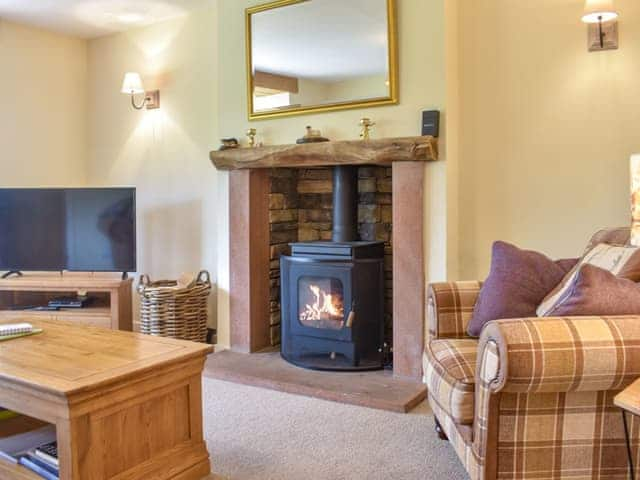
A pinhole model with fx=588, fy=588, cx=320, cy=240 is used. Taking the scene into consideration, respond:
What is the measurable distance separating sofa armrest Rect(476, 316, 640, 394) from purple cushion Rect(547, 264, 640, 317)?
0.29 ft

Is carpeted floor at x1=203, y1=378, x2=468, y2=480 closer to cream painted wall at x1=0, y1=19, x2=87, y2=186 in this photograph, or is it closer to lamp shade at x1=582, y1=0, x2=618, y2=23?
lamp shade at x1=582, y1=0, x2=618, y2=23

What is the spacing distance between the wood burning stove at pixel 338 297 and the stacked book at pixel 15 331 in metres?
1.47

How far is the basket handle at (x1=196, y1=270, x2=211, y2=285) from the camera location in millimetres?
4109

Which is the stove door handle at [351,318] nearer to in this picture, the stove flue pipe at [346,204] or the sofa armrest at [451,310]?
the stove flue pipe at [346,204]

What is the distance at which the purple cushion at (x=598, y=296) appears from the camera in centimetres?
176

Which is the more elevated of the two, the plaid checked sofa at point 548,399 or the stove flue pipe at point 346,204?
the stove flue pipe at point 346,204

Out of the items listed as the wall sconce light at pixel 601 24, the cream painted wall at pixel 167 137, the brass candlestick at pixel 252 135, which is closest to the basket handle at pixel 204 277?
the cream painted wall at pixel 167 137

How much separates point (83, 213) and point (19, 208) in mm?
458

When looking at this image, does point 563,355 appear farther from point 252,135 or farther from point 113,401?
point 252,135

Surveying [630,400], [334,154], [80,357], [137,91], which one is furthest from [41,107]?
[630,400]

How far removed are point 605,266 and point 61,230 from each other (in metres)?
3.51

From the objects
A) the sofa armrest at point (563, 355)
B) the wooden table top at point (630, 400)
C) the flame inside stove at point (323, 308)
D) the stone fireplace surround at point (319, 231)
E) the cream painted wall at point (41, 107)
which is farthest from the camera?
the cream painted wall at point (41, 107)

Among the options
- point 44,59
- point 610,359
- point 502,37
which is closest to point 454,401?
point 610,359

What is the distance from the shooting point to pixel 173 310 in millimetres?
3799
